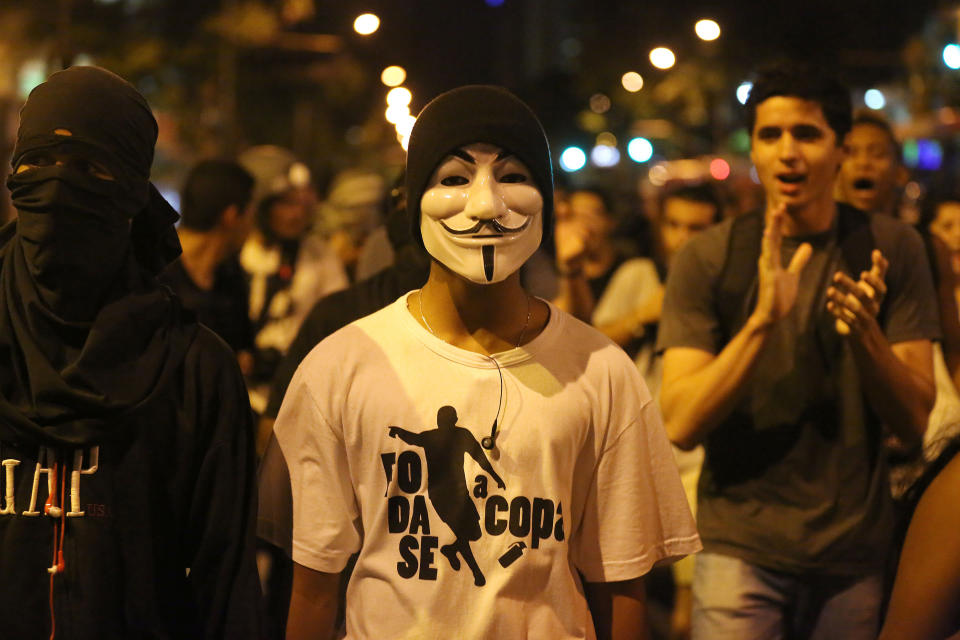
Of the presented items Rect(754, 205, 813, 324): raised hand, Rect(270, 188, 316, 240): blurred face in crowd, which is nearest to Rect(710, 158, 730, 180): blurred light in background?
Rect(270, 188, 316, 240): blurred face in crowd

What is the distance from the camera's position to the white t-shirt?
3414 mm

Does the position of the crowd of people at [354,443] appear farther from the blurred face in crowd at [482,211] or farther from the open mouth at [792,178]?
the open mouth at [792,178]

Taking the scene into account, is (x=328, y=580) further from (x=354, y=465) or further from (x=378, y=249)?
(x=378, y=249)

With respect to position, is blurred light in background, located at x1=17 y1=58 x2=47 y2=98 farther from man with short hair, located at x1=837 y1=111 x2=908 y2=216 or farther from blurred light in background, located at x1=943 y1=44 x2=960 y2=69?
man with short hair, located at x1=837 y1=111 x2=908 y2=216

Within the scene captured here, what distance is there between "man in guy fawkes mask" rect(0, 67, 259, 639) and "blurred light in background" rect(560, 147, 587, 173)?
12.3 m

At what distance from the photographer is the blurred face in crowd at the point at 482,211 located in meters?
3.55

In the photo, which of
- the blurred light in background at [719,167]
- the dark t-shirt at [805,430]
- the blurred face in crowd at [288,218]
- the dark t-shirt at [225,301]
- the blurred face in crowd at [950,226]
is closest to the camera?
the dark t-shirt at [805,430]

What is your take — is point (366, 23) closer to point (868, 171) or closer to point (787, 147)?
point (868, 171)

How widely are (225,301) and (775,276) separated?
358cm

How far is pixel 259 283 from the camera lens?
357 inches

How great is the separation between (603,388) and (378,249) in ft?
10.5

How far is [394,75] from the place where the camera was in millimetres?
12234

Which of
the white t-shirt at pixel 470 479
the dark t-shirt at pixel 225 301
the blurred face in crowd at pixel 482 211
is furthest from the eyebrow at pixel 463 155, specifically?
the dark t-shirt at pixel 225 301

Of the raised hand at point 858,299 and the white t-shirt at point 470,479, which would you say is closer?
the white t-shirt at point 470,479
